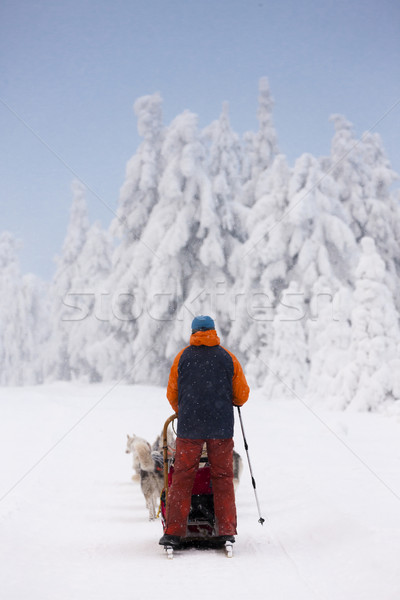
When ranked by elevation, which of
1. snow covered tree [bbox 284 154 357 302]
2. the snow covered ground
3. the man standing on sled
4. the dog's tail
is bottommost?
the snow covered ground

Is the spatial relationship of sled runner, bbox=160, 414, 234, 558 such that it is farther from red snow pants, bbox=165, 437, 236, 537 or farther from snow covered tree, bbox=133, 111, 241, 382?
snow covered tree, bbox=133, 111, 241, 382

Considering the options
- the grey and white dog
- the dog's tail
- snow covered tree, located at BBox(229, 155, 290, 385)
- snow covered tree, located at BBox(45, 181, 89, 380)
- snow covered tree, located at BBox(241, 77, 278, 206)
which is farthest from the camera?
snow covered tree, located at BBox(45, 181, 89, 380)

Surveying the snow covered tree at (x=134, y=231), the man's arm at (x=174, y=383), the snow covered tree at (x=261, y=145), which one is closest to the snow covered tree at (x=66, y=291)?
the snow covered tree at (x=134, y=231)

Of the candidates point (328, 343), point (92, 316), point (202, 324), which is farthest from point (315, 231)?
point (202, 324)

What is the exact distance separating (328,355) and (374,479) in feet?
35.6

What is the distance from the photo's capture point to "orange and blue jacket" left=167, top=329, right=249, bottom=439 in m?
4.26

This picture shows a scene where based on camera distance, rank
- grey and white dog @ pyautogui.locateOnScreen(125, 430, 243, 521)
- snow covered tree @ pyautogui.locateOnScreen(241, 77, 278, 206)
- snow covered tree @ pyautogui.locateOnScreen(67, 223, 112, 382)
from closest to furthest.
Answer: grey and white dog @ pyautogui.locateOnScreen(125, 430, 243, 521), snow covered tree @ pyautogui.locateOnScreen(67, 223, 112, 382), snow covered tree @ pyautogui.locateOnScreen(241, 77, 278, 206)

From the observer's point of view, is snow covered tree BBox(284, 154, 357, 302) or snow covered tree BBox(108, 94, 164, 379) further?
snow covered tree BBox(108, 94, 164, 379)

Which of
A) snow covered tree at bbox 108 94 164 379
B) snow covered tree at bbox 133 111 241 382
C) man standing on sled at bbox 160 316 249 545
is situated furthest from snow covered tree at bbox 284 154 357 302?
man standing on sled at bbox 160 316 249 545

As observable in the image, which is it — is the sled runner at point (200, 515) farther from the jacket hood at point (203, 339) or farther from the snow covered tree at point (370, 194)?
the snow covered tree at point (370, 194)

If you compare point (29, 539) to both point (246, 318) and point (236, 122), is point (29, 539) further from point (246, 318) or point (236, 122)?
point (236, 122)

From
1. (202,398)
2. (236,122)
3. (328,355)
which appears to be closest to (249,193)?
(236,122)

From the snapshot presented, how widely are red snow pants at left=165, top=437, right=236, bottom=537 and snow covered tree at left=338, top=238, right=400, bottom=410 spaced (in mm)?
11137

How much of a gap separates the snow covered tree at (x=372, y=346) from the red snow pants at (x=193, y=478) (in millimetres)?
11137
